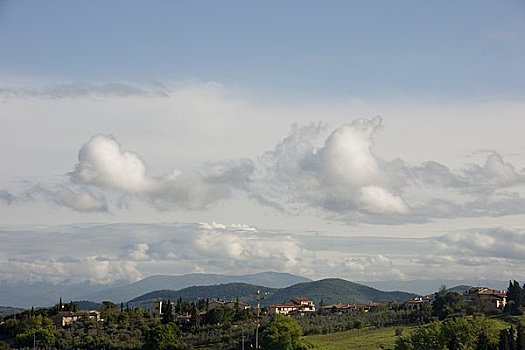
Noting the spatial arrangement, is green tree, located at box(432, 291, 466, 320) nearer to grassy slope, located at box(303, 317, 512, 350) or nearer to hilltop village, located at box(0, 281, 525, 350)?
hilltop village, located at box(0, 281, 525, 350)

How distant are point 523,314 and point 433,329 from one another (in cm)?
3082

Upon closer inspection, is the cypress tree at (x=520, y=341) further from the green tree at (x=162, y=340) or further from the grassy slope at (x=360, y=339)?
the green tree at (x=162, y=340)

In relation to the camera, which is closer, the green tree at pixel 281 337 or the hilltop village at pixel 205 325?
the green tree at pixel 281 337

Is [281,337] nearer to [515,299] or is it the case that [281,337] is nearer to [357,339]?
[357,339]

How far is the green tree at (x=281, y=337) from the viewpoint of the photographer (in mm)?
81250

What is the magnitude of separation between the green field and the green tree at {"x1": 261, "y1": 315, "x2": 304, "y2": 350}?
7.41ft

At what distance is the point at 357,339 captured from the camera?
92875 millimetres

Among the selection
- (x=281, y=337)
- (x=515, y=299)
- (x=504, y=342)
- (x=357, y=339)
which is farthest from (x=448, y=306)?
(x=504, y=342)

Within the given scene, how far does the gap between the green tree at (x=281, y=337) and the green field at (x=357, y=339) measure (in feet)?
7.41

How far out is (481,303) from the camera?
11219cm

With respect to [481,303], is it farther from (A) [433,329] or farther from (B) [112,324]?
(B) [112,324]

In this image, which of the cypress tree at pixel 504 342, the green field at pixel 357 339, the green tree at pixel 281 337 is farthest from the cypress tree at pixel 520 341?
the green tree at pixel 281 337

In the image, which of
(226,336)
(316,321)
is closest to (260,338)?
(226,336)

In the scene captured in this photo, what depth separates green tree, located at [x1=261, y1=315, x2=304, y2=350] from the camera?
267 feet
